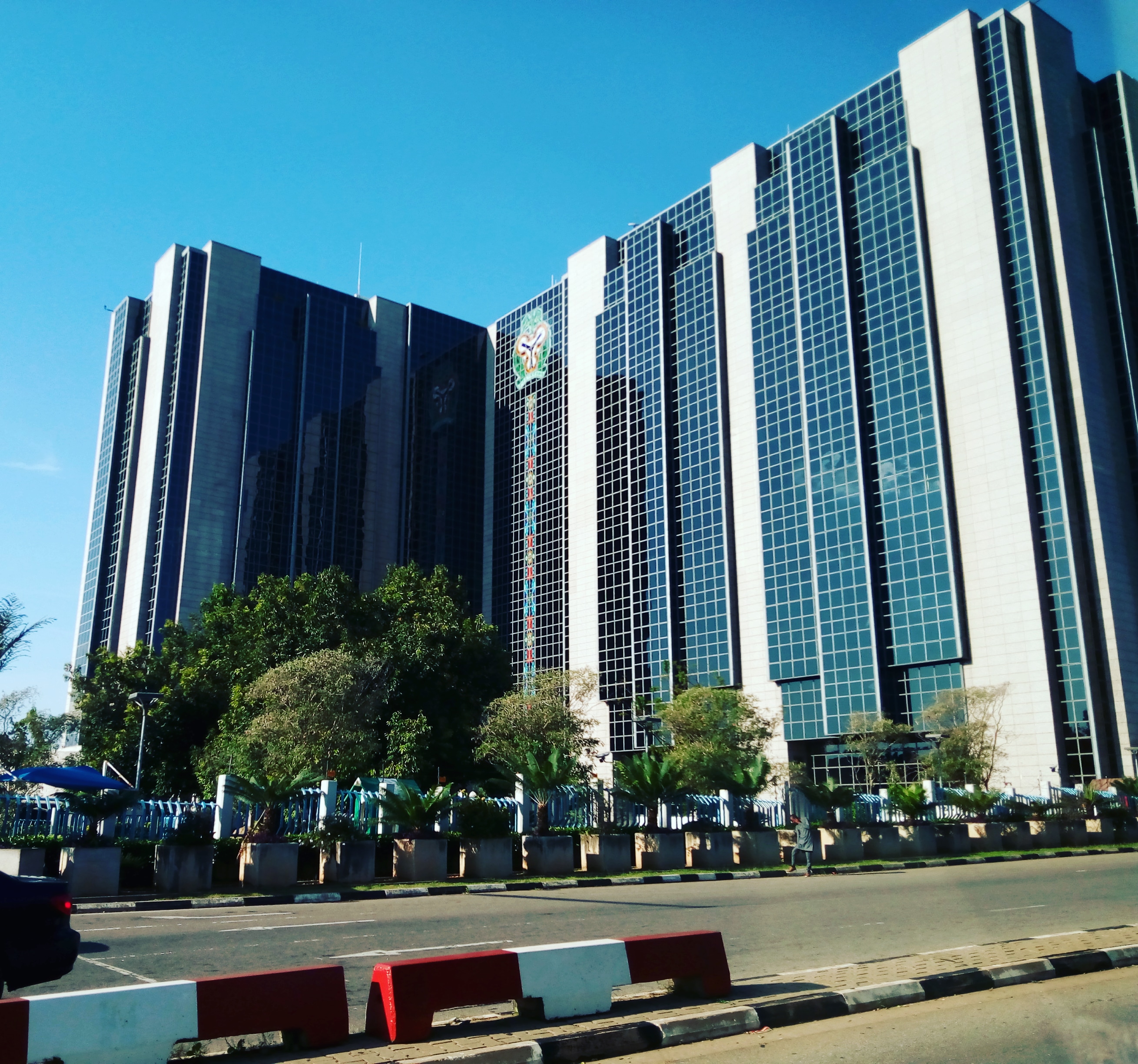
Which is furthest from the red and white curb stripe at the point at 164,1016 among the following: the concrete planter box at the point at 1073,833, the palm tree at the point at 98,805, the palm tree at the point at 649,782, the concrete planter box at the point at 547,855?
the concrete planter box at the point at 1073,833

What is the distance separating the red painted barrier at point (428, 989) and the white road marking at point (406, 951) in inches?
134

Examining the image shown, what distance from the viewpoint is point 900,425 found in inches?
2571

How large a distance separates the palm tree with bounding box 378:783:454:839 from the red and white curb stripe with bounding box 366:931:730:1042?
1365 cm

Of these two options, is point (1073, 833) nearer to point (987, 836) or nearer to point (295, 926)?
point (987, 836)

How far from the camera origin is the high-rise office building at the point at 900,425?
5844cm

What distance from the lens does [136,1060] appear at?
5344 mm

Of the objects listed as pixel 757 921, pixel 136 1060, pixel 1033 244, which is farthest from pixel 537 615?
pixel 136 1060

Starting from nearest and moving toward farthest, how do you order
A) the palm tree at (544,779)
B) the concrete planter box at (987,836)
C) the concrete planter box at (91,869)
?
the concrete planter box at (91,869) → the palm tree at (544,779) → the concrete planter box at (987,836)

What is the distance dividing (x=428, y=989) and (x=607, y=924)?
7151 mm

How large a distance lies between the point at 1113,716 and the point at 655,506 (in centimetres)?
3767

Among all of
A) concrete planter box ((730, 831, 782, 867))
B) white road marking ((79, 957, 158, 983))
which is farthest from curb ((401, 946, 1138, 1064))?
concrete planter box ((730, 831, 782, 867))

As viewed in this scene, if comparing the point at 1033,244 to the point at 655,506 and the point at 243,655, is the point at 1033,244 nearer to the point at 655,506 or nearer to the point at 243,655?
the point at 655,506

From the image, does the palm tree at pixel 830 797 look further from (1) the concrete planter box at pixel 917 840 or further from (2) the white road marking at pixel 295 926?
(2) the white road marking at pixel 295 926

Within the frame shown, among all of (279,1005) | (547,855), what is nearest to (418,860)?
(547,855)
